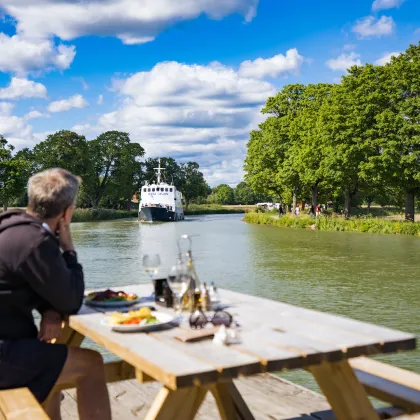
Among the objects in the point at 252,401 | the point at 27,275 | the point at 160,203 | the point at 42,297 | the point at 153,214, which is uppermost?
the point at 160,203

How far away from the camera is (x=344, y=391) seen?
2697 mm

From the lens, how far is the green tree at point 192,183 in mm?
98875

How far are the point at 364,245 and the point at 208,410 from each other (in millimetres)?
20369

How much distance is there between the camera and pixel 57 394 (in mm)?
3469

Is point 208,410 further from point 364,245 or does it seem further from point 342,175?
point 342,175

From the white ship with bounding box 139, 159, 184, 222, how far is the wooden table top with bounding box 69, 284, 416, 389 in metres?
51.3

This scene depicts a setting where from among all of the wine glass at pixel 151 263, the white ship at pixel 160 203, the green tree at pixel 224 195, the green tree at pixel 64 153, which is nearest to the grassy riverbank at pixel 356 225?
the white ship at pixel 160 203

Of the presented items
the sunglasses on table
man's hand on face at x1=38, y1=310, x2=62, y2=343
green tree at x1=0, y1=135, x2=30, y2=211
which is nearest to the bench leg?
man's hand on face at x1=38, y1=310, x2=62, y2=343

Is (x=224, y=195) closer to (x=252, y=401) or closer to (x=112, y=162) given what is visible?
(x=112, y=162)

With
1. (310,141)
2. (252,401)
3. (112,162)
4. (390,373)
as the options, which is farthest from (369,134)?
(112,162)

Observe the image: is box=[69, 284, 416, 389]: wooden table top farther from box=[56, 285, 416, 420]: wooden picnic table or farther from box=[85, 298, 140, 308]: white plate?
box=[85, 298, 140, 308]: white plate

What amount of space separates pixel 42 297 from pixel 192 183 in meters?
96.4

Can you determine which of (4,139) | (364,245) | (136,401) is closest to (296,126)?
(364,245)

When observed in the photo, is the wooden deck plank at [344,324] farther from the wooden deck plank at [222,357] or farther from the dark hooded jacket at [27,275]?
the dark hooded jacket at [27,275]
